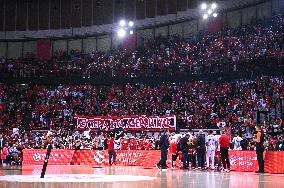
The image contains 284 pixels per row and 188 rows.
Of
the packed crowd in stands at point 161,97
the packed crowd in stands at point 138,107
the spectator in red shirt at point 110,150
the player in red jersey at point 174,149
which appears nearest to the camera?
the player in red jersey at point 174,149

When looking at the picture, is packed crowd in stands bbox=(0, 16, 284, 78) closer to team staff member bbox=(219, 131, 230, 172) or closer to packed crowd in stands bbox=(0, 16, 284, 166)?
packed crowd in stands bbox=(0, 16, 284, 166)

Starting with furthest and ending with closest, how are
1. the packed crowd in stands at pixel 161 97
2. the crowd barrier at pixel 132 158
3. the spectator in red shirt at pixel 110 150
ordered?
the packed crowd in stands at pixel 161 97, the spectator in red shirt at pixel 110 150, the crowd barrier at pixel 132 158

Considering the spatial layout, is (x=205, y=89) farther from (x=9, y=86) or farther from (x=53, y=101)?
(x=9, y=86)

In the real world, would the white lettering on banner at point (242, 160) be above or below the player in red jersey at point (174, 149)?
below

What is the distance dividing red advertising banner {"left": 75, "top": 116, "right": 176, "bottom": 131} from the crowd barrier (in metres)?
6.04

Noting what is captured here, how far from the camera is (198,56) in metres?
44.2

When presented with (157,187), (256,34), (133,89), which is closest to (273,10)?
(256,34)

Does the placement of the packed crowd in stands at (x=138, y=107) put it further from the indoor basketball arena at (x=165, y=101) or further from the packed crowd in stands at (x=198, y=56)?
the packed crowd in stands at (x=198, y=56)

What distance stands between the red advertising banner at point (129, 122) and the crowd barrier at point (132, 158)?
19.8ft

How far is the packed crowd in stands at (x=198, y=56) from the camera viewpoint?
39.8 m

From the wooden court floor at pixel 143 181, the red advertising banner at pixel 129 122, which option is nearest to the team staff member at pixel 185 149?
the wooden court floor at pixel 143 181

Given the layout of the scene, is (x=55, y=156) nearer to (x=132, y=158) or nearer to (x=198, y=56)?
(x=132, y=158)

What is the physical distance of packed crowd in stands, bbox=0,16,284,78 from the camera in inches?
1566

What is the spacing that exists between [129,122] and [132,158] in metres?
7.96
